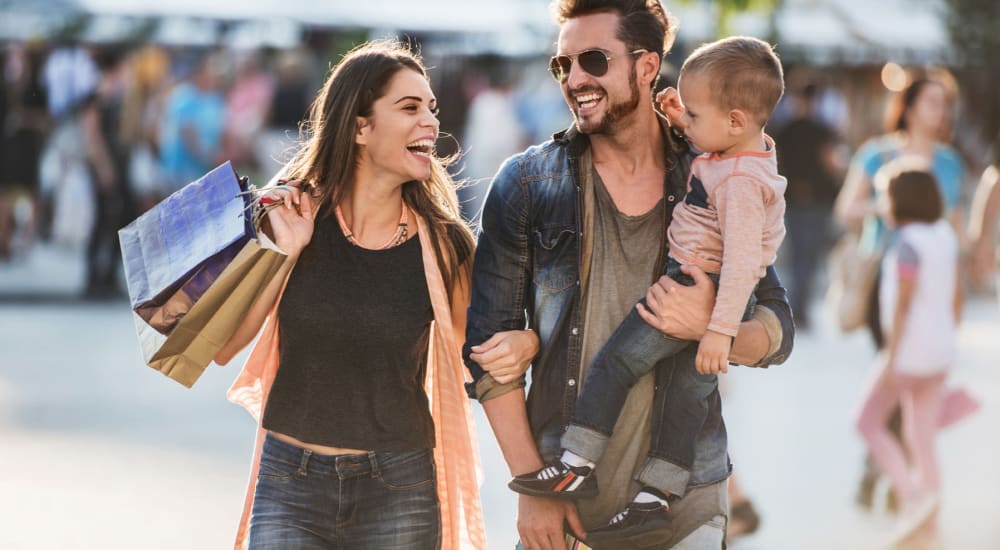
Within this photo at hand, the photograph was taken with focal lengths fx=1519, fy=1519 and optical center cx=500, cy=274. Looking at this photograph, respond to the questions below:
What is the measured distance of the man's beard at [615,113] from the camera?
12.4 ft

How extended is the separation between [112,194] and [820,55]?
13520 mm

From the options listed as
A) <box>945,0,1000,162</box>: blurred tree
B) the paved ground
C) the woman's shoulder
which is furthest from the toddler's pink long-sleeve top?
<box>945,0,1000,162</box>: blurred tree

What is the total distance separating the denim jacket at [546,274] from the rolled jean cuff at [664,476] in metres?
0.07

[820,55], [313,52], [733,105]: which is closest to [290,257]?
[733,105]

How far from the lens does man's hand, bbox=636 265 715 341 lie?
363cm

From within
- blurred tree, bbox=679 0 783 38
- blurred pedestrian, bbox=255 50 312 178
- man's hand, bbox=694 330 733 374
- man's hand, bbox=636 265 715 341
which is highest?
blurred tree, bbox=679 0 783 38

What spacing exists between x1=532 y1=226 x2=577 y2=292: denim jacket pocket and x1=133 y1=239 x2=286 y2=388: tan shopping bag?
0.69m

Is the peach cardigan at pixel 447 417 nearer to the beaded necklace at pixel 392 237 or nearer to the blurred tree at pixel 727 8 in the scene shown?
the beaded necklace at pixel 392 237

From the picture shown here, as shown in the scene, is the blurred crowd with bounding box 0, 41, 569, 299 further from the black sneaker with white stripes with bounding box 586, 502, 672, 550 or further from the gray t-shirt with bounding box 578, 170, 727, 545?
the black sneaker with white stripes with bounding box 586, 502, 672, 550

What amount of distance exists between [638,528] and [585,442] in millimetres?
242

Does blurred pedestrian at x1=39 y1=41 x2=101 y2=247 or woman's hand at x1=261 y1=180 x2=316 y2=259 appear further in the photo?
blurred pedestrian at x1=39 y1=41 x2=101 y2=247

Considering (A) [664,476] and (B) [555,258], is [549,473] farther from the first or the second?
(B) [555,258]

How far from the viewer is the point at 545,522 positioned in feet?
12.5

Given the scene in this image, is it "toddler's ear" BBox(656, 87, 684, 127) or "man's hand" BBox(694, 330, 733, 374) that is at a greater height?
"toddler's ear" BBox(656, 87, 684, 127)
